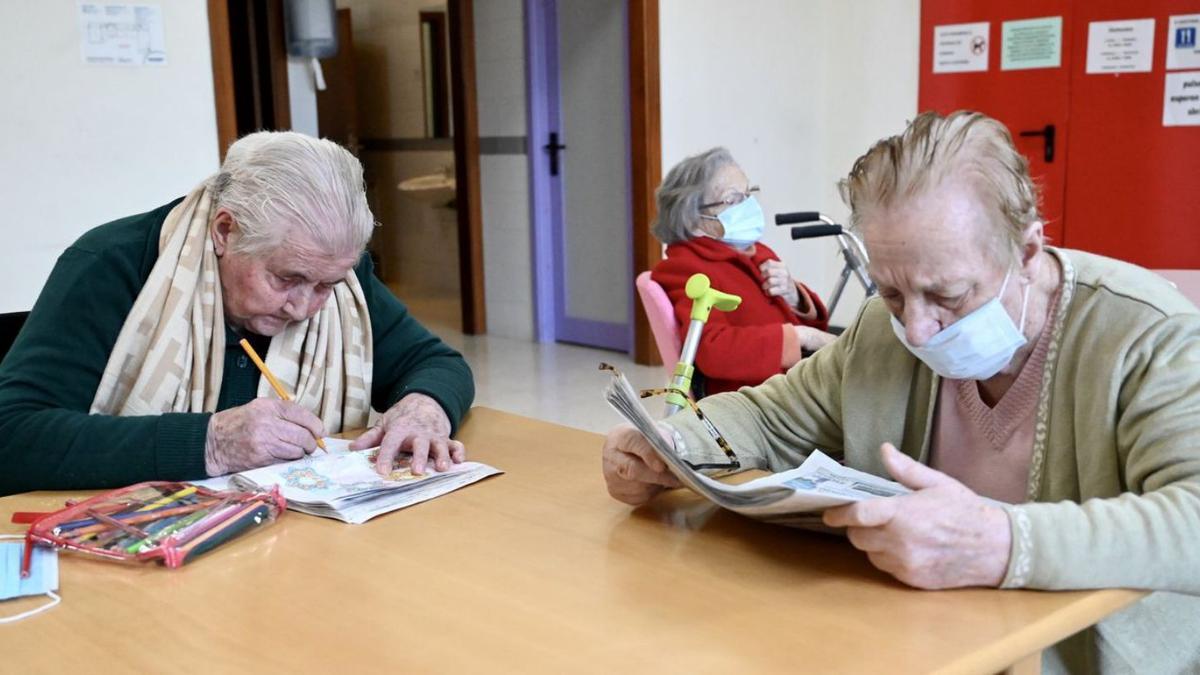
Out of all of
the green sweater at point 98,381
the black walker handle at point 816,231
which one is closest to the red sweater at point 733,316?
the black walker handle at point 816,231

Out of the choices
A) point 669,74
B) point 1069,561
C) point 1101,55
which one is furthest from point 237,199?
point 1101,55

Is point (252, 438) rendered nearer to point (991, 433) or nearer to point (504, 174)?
point (991, 433)

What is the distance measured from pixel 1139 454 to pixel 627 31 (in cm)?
482

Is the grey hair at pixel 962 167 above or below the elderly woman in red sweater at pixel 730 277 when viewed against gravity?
above

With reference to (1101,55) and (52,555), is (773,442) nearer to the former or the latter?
(52,555)

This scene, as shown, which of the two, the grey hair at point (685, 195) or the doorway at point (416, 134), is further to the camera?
the doorway at point (416, 134)

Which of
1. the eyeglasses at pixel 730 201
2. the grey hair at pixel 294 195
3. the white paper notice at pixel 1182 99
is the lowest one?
the eyeglasses at pixel 730 201

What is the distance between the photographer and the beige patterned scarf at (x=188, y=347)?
5.89ft

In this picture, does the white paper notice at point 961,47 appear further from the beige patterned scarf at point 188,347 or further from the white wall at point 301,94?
the beige patterned scarf at point 188,347

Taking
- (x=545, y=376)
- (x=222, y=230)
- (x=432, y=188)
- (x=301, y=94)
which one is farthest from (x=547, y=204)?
(x=222, y=230)

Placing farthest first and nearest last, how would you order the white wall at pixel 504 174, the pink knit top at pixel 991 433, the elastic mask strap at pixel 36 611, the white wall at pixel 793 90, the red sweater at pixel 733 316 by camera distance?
1. the white wall at pixel 504 174
2. the white wall at pixel 793 90
3. the red sweater at pixel 733 316
4. the pink knit top at pixel 991 433
5. the elastic mask strap at pixel 36 611

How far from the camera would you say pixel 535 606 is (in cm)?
119

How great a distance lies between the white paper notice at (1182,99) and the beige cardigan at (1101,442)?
4.09 meters

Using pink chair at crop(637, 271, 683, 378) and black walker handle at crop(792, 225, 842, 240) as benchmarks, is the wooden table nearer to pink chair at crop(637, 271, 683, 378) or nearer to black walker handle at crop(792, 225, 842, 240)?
pink chair at crop(637, 271, 683, 378)
